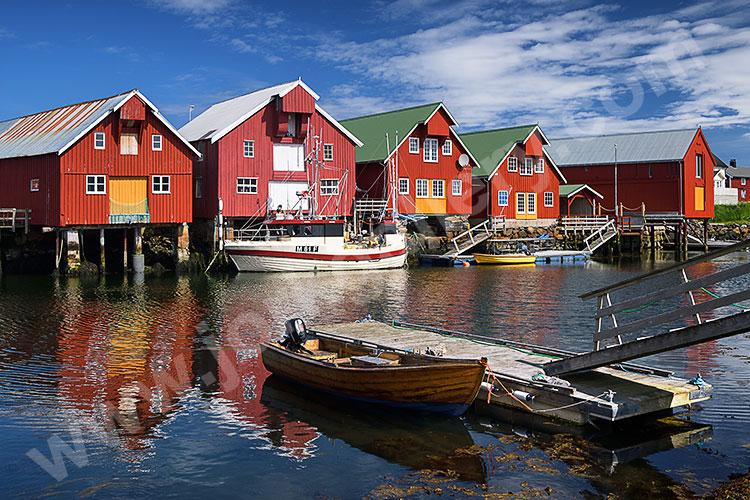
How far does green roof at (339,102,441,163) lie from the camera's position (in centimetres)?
5709

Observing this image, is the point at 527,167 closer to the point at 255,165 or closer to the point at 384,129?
the point at 384,129

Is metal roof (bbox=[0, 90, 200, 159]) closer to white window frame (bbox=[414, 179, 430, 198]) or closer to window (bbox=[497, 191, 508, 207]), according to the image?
white window frame (bbox=[414, 179, 430, 198])

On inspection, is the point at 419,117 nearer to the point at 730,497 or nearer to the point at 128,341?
the point at 128,341

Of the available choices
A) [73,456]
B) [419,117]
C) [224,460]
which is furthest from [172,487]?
[419,117]

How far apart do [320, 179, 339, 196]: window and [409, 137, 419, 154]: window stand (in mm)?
8193

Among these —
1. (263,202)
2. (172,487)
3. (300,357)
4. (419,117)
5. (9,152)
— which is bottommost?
(172,487)

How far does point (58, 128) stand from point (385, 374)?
1511 inches

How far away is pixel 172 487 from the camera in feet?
35.0

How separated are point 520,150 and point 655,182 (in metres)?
16.5

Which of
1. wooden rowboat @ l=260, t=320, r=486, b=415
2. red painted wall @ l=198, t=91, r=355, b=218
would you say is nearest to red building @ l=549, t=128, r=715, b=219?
red painted wall @ l=198, t=91, r=355, b=218

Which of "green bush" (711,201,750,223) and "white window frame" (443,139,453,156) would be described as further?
"green bush" (711,201,750,223)

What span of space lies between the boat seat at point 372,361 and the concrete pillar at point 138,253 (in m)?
31.5

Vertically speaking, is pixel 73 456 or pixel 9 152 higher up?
pixel 9 152

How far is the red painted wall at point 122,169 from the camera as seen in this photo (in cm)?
4188
